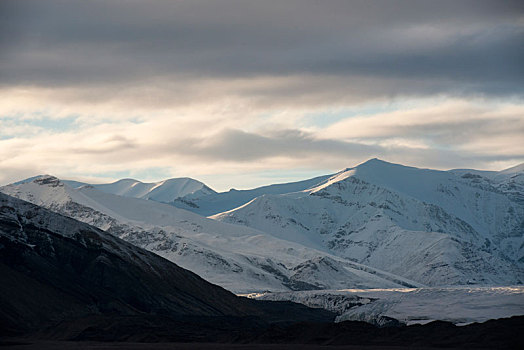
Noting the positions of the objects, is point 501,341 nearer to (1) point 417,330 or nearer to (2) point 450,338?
(2) point 450,338

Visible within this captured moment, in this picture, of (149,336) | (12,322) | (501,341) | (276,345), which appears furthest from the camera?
(12,322)

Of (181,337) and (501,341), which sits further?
(181,337)

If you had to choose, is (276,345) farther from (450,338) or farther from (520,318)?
(520,318)

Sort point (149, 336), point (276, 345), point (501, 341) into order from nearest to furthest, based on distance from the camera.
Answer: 1. point (501, 341)
2. point (276, 345)
3. point (149, 336)

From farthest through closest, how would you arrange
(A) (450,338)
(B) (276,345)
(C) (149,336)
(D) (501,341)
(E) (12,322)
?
(E) (12,322), (C) (149,336), (B) (276,345), (A) (450,338), (D) (501,341)

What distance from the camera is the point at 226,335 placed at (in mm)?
179000

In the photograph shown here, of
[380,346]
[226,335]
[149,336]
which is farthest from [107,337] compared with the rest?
[380,346]

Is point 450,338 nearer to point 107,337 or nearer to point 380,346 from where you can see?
point 380,346

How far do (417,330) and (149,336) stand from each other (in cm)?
5162

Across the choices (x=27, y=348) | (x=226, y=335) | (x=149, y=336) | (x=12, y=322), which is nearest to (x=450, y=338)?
(x=226, y=335)

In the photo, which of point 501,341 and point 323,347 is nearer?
point 501,341

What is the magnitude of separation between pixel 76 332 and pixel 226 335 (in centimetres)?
3150

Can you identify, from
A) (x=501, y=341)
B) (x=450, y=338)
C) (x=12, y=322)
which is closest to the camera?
(x=501, y=341)

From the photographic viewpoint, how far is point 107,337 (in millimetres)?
180000
